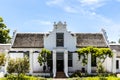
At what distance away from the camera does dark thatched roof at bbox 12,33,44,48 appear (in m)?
50.1

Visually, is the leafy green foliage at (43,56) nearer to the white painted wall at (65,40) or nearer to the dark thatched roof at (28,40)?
the white painted wall at (65,40)

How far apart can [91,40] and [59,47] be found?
599 centimetres

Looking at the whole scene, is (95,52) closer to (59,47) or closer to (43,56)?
(59,47)

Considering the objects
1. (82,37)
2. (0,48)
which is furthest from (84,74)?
(0,48)

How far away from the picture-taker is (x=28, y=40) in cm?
5100

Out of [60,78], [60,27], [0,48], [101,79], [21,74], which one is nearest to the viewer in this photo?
[101,79]

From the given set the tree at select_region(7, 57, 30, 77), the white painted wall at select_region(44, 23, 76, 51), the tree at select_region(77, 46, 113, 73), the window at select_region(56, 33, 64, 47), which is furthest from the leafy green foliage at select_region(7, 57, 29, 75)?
the window at select_region(56, 33, 64, 47)

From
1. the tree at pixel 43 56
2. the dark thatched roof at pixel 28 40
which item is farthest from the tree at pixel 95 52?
the dark thatched roof at pixel 28 40

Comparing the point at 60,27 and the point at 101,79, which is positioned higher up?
the point at 60,27

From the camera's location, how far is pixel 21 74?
36312 millimetres

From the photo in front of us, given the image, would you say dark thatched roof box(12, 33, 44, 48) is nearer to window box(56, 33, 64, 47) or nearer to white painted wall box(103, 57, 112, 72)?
window box(56, 33, 64, 47)

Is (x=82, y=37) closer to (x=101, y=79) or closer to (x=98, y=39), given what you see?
(x=98, y=39)

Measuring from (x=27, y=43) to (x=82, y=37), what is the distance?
9.09 m

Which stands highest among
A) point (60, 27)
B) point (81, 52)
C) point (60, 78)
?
point (60, 27)
